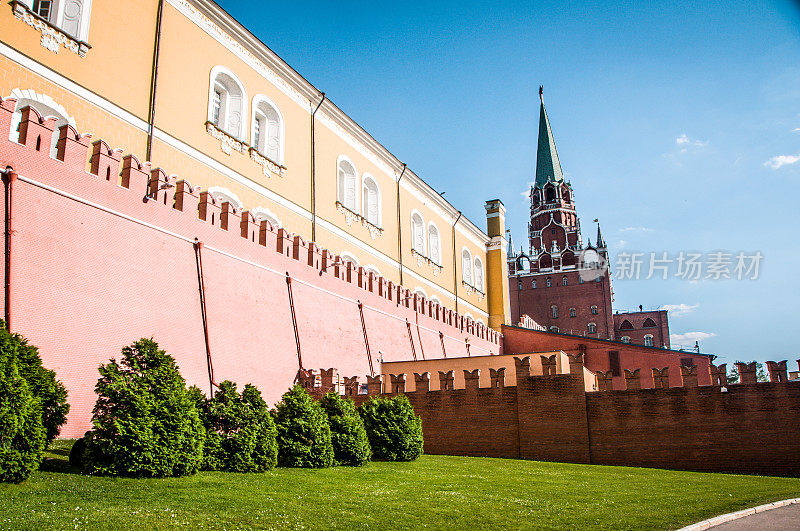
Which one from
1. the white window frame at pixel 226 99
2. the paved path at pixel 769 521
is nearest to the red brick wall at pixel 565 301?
the white window frame at pixel 226 99

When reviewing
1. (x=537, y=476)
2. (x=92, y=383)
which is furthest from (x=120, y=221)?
(x=537, y=476)

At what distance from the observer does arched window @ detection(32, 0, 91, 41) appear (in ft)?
43.2

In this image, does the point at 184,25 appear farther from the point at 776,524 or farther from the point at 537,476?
the point at 776,524

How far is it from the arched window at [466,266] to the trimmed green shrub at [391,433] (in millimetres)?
20692

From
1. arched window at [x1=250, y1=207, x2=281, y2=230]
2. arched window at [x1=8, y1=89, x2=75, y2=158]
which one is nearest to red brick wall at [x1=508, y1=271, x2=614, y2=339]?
arched window at [x1=250, y1=207, x2=281, y2=230]

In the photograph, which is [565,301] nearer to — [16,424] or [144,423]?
[144,423]

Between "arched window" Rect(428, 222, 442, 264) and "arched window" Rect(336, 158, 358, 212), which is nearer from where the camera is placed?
"arched window" Rect(336, 158, 358, 212)

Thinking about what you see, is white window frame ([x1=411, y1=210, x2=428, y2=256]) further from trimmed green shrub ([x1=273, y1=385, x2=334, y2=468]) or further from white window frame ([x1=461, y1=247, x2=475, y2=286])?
trimmed green shrub ([x1=273, y1=385, x2=334, y2=468])

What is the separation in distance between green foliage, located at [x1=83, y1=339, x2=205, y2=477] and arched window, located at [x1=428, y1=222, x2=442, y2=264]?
22.3 metres

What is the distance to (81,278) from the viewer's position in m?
10.0

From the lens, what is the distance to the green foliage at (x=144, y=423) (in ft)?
24.8

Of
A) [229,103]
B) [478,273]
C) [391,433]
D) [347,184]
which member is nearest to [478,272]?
[478,273]

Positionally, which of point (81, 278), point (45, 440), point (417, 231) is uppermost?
point (417, 231)

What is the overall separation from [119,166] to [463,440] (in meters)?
8.70
